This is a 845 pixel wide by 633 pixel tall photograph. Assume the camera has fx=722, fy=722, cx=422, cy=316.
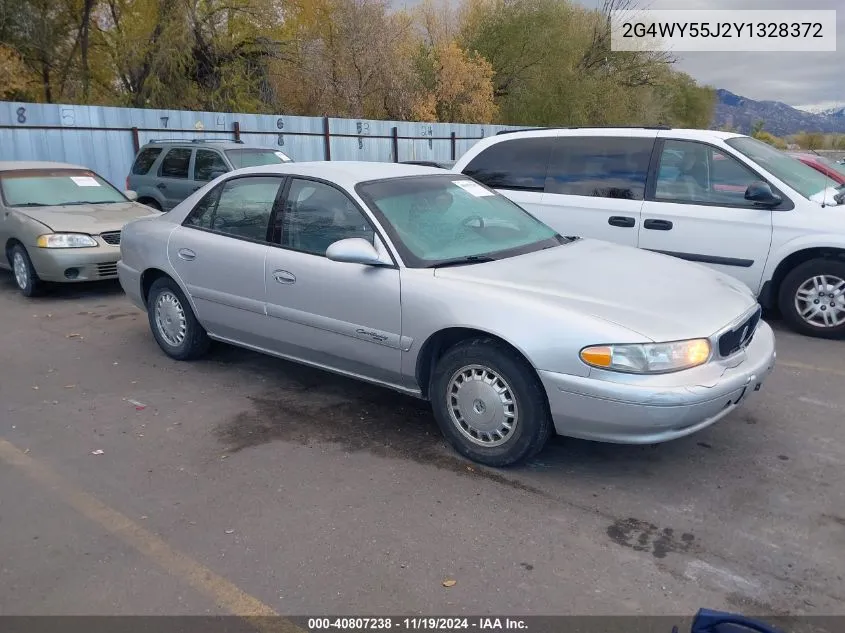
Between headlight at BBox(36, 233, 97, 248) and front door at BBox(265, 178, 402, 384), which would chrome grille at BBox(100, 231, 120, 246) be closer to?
headlight at BBox(36, 233, 97, 248)

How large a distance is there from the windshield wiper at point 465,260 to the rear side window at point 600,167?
310cm

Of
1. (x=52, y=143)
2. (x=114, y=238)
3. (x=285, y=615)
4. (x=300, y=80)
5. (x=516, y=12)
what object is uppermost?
(x=516, y=12)

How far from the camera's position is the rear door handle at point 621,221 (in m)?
6.85

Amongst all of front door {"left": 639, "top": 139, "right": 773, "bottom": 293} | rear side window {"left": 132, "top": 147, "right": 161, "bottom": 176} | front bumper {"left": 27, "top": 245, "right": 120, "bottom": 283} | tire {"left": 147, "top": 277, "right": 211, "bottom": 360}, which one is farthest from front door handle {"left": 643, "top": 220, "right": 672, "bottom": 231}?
rear side window {"left": 132, "top": 147, "right": 161, "bottom": 176}

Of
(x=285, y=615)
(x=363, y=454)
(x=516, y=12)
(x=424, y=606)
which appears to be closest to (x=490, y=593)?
(x=424, y=606)

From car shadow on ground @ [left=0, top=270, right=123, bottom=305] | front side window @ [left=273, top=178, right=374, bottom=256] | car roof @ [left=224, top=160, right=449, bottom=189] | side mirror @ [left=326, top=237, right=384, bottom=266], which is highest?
Result: car roof @ [left=224, top=160, right=449, bottom=189]

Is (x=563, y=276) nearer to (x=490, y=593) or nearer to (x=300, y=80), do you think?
(x=490, y=593)

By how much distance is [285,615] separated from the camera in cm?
278

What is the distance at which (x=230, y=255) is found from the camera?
509 centimetres

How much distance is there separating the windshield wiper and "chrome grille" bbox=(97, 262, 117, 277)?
530 cm

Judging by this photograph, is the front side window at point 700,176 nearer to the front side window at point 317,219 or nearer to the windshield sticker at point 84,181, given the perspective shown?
the front side window at point 317,219

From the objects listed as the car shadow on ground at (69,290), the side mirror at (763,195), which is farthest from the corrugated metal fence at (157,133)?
the side mirror at (763,195)

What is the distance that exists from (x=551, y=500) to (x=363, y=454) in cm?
114

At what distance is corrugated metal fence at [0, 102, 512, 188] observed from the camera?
45.8 ft
